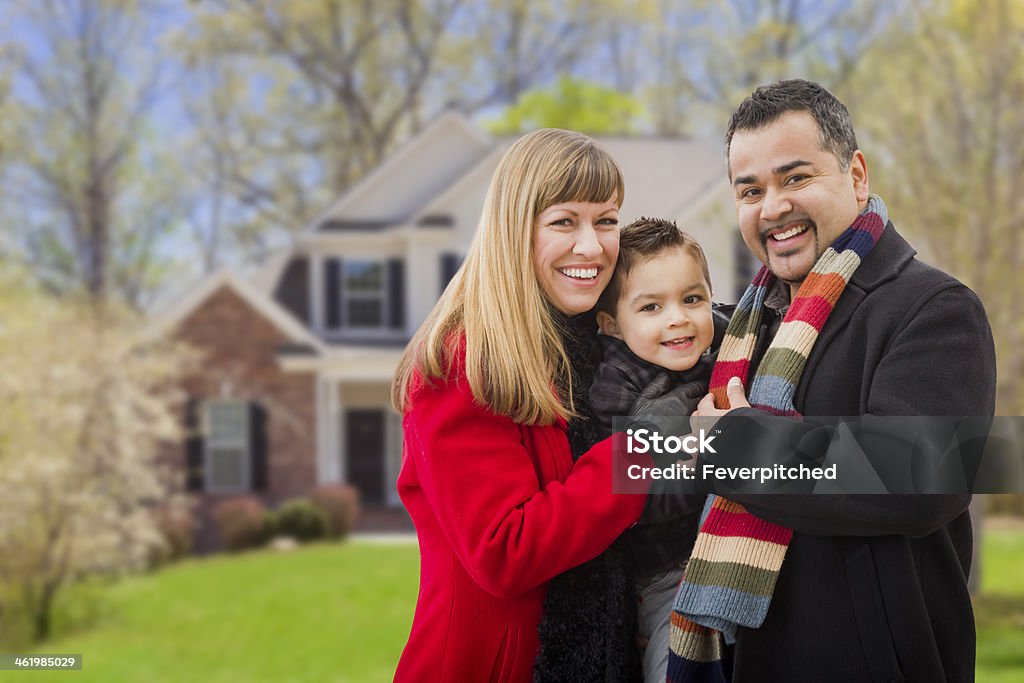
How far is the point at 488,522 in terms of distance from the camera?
2629 mm

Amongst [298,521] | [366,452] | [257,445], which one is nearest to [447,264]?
[366,452]

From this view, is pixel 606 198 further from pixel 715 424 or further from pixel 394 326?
pixel 394 326

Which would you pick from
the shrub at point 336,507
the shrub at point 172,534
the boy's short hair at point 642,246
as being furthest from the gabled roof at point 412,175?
the boy's short hair at point 642,246

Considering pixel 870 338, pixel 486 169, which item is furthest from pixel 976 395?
pixel 486 169

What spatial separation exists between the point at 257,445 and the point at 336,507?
248 cm

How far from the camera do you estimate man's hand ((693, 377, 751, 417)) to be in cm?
263

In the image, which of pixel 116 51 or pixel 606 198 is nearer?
pixel 606 198

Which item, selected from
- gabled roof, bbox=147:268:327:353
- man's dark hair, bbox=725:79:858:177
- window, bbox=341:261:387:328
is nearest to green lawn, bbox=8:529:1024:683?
gabled roof, bbox=147:268:327:353

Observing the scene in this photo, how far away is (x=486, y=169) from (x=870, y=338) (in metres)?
17.4

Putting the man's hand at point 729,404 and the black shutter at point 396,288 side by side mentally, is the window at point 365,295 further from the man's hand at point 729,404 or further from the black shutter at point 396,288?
the man's hand at point 729,404

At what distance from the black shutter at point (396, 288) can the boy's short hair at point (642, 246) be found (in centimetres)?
1790

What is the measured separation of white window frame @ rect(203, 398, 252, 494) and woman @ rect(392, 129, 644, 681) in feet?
57.6

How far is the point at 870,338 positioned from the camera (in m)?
2.52

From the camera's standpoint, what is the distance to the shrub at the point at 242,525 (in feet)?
58.6
